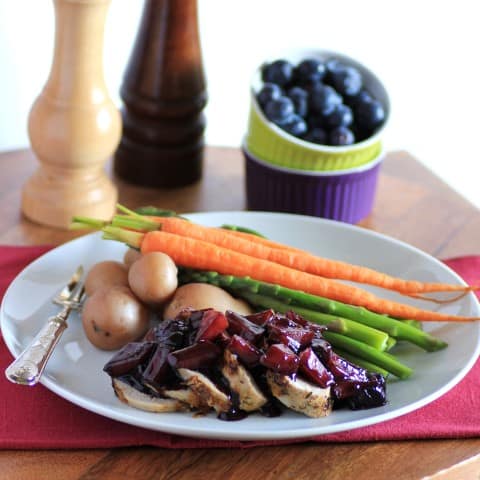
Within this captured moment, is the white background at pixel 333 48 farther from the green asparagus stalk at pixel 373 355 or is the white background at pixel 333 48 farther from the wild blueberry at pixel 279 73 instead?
the green asparagus stalk at pixel 373 355

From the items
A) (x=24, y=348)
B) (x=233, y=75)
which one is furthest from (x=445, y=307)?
(x=233, y=75)

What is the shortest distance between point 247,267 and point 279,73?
46 centimetres

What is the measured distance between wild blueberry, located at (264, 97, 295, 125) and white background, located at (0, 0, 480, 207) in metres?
0.64

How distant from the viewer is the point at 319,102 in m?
1.49

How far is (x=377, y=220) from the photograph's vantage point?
5.26 ft

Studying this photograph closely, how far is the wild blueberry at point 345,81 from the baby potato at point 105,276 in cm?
56

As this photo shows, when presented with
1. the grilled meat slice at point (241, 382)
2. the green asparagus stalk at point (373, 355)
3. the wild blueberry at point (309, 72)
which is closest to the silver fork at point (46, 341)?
the grilled meat slice at point (241, 382)

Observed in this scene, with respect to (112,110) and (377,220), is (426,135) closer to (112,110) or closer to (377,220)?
(377,220)

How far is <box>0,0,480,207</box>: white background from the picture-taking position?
194cm

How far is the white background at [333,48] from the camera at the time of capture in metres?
1.94

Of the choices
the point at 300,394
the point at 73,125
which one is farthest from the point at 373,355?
the point at 73,125

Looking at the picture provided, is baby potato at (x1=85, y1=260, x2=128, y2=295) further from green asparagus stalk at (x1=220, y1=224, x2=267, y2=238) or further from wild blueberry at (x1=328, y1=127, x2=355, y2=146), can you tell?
wild blueberry at (x1=328, y1=127, x2=355, y2=146)

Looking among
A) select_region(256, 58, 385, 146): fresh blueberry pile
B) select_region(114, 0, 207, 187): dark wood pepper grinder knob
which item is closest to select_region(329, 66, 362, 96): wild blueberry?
select_region(256, 58, 385, 146): fresh blueberry pile

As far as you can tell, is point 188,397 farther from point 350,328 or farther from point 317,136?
point 317,136
